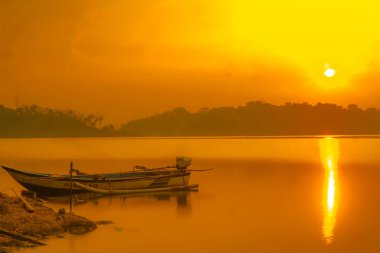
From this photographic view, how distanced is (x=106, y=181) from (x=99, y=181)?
44 cm

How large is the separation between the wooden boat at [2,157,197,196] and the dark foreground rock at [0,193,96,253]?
6.08 meters

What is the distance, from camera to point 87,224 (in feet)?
58.3

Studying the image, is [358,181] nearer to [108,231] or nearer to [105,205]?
[105,205]

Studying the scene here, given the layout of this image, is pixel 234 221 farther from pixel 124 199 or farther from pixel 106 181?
pixel 106 181

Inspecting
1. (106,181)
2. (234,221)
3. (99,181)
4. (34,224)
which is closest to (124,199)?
(106,181)


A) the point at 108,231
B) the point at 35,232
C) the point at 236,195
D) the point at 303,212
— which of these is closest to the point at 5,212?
the point at 35,232

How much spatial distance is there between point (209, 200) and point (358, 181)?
18973 millimetres

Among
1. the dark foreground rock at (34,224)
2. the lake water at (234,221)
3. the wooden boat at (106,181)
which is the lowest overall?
the lake water at (234,221)

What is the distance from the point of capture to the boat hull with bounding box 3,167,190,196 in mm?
26438

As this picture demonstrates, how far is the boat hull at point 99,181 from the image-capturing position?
1041 inches

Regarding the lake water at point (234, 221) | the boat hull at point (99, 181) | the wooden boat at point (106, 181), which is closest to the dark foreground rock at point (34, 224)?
the lake water at point (234, 221)

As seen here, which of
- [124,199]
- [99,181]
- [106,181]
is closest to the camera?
[99,181]

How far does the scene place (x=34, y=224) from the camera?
627 inches

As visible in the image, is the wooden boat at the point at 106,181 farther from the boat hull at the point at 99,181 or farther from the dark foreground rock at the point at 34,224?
the dark foreground rock at the point at 34,224
